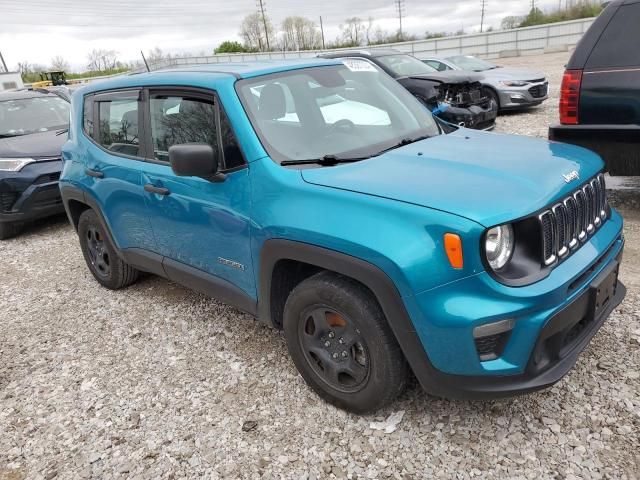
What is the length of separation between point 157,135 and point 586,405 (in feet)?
9.74

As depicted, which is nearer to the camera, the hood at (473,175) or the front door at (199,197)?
the hood at (473,175)

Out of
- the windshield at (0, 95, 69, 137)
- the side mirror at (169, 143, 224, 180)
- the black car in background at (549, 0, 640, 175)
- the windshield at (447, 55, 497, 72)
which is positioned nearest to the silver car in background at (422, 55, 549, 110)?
the windshield at (447, 55, 497, 72)

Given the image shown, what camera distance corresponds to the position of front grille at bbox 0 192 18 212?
244 inches

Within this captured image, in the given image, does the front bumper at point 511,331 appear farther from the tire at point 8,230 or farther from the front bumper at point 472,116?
the front bumper at point 472,116

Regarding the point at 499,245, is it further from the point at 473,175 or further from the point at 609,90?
the point at 609,90

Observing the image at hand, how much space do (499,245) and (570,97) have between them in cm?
289

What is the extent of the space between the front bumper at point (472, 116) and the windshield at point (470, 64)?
11.9 feet

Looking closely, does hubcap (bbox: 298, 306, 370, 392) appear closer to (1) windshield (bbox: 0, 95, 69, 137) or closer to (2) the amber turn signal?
(2) the amber turn signal

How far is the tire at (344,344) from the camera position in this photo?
233 cm

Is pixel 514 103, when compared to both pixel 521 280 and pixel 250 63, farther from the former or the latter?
pixel 521 280

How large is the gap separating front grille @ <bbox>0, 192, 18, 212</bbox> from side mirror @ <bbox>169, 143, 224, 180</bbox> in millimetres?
4594

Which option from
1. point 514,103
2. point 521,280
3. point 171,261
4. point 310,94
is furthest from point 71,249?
point 514,103

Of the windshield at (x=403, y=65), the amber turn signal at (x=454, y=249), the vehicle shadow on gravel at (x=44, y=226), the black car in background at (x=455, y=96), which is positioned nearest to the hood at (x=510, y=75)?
the windshield at (x=403, y=65)

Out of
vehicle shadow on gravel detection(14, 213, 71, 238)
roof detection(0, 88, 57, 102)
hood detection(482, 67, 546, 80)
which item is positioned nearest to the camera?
vehicle shadow on gravel detection(14, 213, 71, 238)
